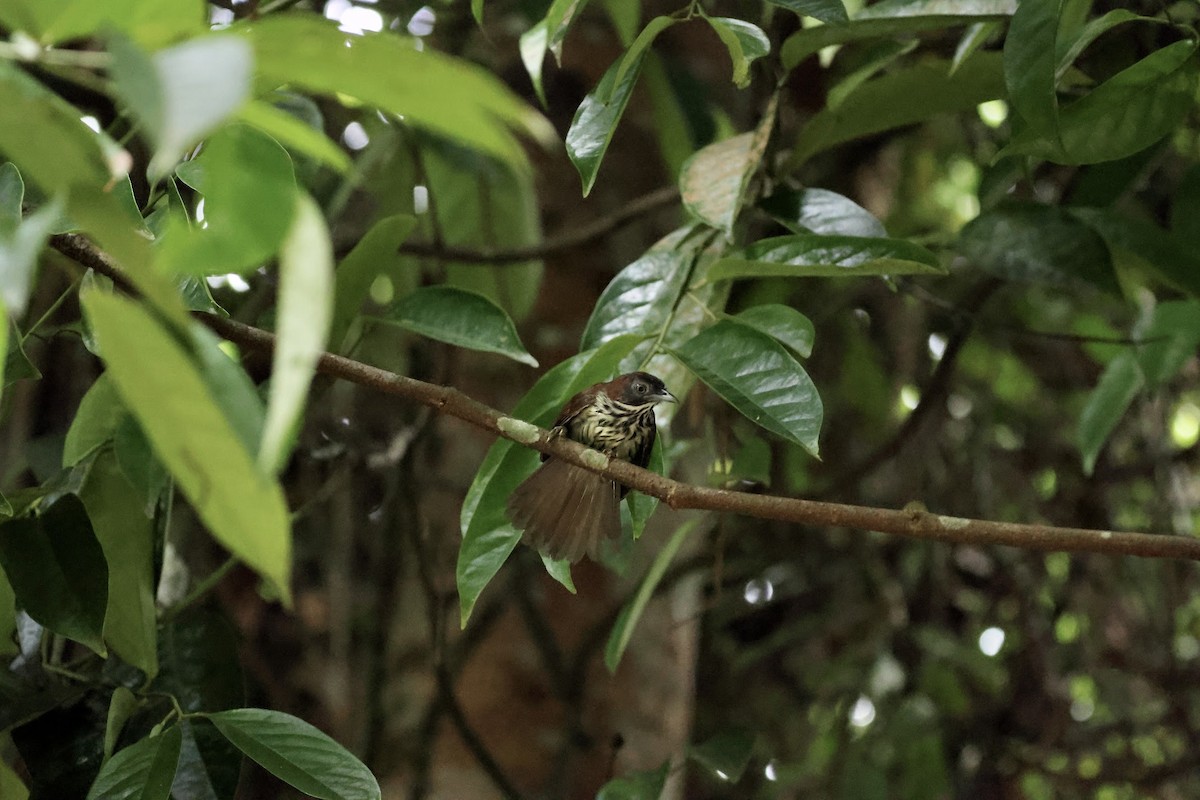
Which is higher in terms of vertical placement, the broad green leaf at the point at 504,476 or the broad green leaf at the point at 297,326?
the broad green leaf at the point at 297,326

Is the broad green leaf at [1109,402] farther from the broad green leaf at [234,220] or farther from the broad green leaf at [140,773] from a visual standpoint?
the broad green leaf at [234,220]

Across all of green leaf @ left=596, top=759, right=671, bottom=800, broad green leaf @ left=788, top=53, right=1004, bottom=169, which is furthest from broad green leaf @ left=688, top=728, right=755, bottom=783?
broad green leaf @ left=788, top=53, right=1004, bottom=169

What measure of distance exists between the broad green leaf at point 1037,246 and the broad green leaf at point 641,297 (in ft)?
1.85

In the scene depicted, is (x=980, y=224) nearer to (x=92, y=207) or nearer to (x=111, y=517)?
(x=111, y=517)

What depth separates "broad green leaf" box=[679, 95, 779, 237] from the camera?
1.42 m

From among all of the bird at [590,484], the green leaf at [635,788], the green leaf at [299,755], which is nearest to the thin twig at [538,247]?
the bird at [590,484]

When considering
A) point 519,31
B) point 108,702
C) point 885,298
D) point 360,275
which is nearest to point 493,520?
point 360,275

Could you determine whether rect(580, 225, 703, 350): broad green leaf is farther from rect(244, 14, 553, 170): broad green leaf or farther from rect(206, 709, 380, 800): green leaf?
rect(244, 14, 553, 170): broad green leaf

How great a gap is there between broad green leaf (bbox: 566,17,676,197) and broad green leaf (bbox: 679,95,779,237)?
0.51 feet

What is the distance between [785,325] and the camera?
1.38 meters

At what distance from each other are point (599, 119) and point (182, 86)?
2.97 feet

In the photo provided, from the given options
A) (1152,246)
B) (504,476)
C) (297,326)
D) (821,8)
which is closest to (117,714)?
(504,476)

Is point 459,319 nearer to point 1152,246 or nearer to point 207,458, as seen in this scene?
point 207,458

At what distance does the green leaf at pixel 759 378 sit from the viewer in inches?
48.8
